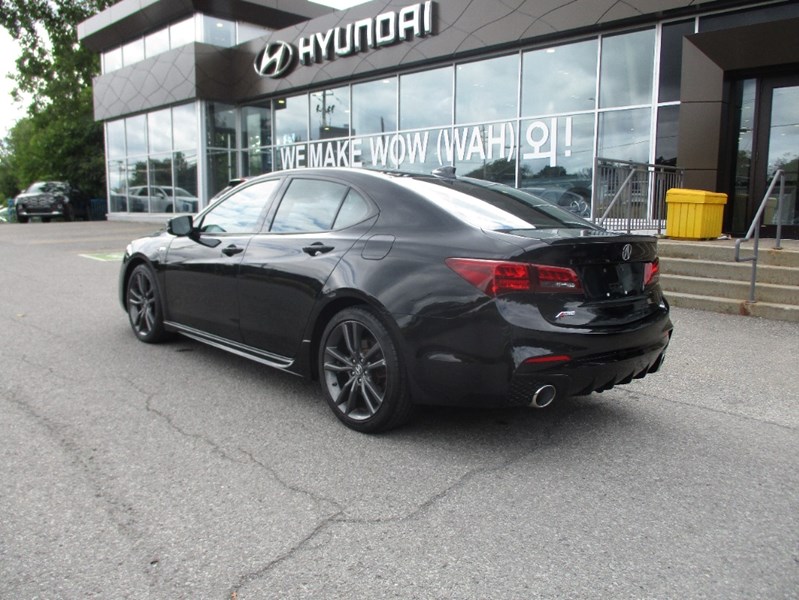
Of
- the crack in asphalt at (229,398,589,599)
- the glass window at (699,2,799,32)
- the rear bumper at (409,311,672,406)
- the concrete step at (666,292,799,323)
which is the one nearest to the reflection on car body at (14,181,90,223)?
the glass window at (699,2,799,32)

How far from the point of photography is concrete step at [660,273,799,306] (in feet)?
24.7

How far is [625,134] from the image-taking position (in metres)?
13.2

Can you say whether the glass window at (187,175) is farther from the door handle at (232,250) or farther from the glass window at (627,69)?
the door handle at (232,250)

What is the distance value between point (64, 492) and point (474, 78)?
47.3 feet

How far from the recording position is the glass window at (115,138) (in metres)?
27.8

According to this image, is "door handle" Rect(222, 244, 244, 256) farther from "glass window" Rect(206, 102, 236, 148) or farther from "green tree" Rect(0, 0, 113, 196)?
"green tree" Rect(0, 0, 113, 196)

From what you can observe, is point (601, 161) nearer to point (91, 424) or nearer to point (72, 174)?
point (91, 424)

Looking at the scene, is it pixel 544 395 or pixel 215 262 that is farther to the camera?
Result: pixel 215 262

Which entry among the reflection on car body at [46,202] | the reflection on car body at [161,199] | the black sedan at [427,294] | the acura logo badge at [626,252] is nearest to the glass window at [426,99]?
the reflection on car body at [161,199]

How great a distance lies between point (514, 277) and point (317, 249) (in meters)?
Result: 1.39

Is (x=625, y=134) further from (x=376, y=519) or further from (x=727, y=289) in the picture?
(x=376, y=519)

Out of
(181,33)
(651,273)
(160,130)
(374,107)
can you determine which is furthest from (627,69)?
(160,130)

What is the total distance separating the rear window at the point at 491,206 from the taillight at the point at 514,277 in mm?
326

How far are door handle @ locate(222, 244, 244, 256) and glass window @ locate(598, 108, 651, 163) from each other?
10.2 m
